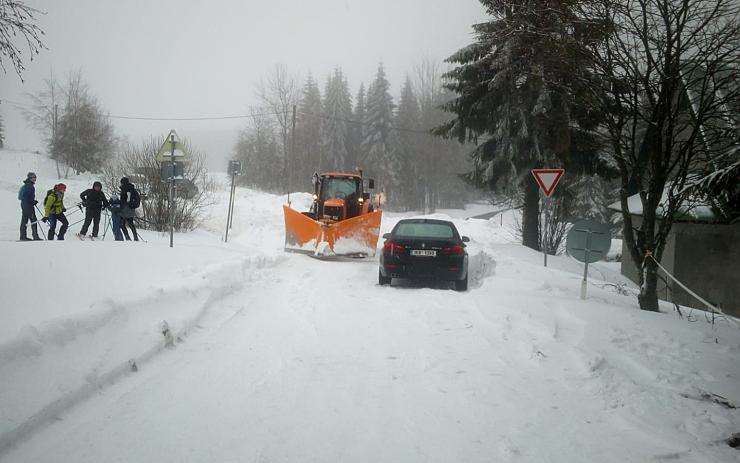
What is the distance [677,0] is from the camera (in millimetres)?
5855

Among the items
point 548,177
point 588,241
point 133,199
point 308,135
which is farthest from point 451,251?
point 308,135

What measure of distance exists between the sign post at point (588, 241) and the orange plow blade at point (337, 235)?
6526 mm

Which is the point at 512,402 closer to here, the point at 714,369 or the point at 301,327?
the point at 714,369

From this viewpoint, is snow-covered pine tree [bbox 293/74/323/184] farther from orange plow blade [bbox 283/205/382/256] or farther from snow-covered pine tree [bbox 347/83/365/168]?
orange plow blade [bbox 283/205/382/256]

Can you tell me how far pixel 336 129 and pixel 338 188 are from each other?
1431 inches

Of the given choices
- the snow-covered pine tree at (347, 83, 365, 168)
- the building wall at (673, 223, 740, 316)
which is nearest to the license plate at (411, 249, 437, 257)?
the building wall at (673, 223, 740, 316)

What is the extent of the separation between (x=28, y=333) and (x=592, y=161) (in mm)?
15704

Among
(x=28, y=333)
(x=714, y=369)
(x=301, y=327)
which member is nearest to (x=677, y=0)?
(x=714, y=369)

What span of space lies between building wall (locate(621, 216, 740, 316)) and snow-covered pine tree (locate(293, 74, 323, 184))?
1604 inches

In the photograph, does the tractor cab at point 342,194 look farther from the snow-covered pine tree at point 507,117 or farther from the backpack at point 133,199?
the backpack at point 133,199

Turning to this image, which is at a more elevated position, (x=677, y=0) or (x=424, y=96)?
(x=424, y=96)

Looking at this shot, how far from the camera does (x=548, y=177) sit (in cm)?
962

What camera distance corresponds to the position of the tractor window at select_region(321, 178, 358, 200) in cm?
1520

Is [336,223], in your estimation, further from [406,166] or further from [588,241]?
[406,166]
